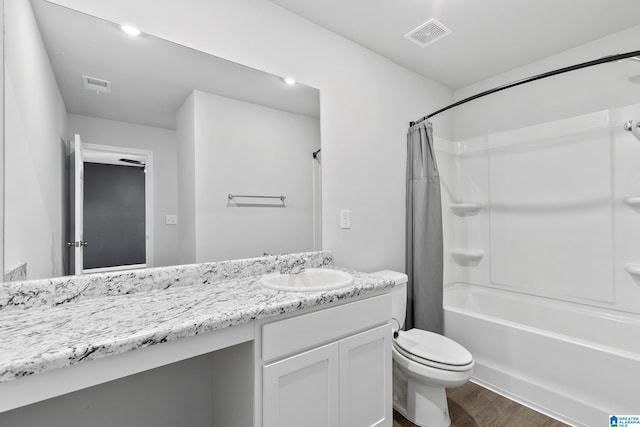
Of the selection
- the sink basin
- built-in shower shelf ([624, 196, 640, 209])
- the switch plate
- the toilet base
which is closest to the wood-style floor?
the toilet base

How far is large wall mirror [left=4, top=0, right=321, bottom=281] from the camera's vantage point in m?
1.08

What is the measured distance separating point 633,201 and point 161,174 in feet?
9.31

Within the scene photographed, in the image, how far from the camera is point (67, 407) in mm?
1160

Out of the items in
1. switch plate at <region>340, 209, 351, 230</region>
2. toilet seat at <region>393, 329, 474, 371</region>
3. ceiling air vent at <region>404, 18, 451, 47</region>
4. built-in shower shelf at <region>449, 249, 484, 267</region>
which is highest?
ceiling air vent at <region>404, 18, 451, 47</region>

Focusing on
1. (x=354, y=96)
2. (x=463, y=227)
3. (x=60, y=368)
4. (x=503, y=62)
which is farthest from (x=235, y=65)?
(x=463, y=227)

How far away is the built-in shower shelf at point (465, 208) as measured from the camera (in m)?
2.71

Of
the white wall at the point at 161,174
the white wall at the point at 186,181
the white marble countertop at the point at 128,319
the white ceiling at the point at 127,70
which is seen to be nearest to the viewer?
the white marble countertop at the point at 128,319

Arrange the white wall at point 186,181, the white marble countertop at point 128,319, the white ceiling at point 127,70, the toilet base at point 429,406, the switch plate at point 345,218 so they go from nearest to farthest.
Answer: the white marble countertop at point 128,319, the white ceiling at point 127,70, the white wall at point 186,181, the toilet base at point 429,406, the switch plate at point 345,218

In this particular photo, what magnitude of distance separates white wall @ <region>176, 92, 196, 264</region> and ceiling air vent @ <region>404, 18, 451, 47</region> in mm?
1562

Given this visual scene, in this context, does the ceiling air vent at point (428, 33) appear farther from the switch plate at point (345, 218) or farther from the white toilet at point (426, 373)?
the white toilet at point (426, 373)

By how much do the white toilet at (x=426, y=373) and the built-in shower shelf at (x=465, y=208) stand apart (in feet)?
4.53

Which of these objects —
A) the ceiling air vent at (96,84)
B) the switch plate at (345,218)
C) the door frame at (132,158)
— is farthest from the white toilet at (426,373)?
the ceiling air vent at (96,84)

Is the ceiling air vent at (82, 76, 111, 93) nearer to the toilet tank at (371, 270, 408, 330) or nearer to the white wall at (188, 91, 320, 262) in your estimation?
the white wall at (188, 91, 320, 262)

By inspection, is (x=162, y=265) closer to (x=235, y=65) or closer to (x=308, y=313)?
(x=308, y=313)
